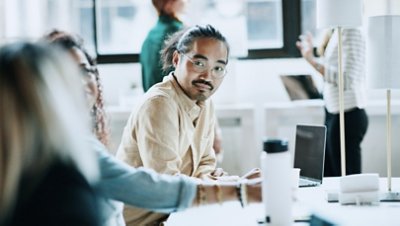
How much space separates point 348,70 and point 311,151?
3.58 feet

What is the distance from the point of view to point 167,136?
1.93 metres

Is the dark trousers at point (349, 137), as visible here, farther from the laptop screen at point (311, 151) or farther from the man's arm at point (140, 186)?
the man's arm at point (140, 186)

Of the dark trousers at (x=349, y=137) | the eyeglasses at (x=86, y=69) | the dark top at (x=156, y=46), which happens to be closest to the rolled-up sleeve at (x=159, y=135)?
the eyeglasses at (x=86, y=69)

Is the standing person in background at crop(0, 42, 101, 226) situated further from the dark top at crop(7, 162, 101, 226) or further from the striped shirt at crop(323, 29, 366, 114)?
the striped shirt at crop(323, 29, 366, 114)

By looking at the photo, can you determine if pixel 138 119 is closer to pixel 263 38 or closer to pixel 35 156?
pixel 35 156

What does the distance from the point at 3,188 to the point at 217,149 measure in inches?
99.4

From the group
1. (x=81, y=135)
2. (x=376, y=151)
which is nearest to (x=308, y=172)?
(x=81, y=135)

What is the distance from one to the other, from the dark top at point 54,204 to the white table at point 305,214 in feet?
2.23

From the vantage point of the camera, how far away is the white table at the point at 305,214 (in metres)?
1.71

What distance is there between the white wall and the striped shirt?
83 centimetres

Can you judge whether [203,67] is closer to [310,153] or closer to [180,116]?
[180,116]

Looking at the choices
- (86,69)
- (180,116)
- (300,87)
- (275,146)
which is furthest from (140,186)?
(300,87)

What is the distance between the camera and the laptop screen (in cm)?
214

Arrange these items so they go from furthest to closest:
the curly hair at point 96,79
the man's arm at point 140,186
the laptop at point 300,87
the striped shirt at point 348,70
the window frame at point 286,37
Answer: the window frame at point 286,37 < the laptop at point 300,87 < the striped shirt at point 348,70 < the curly hair at point 96,79 < the man's arm at point 140,186
